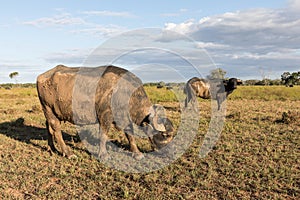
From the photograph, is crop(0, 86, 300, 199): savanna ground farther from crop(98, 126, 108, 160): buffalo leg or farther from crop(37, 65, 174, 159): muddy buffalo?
crop(37, 65, 174, 159): muddy buffalo

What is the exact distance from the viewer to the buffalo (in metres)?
18.0

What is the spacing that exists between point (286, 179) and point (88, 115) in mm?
4886

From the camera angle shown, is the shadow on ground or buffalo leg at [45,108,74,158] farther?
the shadow on ground

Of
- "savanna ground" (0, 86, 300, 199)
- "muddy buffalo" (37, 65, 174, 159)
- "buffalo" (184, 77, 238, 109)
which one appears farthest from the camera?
"buffalo" (184, 77, 238, 109)

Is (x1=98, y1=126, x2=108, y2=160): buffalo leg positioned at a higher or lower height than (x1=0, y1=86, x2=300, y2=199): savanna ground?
higher

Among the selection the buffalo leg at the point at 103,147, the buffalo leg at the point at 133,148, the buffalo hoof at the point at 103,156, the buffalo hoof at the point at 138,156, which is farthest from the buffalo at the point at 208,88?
the buffalo hoof at the point at 103,156

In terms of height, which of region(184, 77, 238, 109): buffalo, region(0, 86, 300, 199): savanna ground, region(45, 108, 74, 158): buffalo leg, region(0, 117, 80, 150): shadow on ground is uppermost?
region(184, 77, 238, 109): buffalo

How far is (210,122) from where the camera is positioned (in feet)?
45.5

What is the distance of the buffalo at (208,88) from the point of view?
18031 mm

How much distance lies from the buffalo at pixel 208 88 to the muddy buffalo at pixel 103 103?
9.93 metres

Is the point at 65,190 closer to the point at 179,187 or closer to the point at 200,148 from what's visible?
the point at 179,187

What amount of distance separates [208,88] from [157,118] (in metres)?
11.3

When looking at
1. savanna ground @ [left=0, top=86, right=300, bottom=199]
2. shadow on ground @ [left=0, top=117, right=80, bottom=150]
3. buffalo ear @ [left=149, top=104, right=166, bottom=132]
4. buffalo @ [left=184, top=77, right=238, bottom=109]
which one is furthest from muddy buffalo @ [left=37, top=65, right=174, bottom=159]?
buffalo @ [left=184, top=77, right=238, bottom=109]

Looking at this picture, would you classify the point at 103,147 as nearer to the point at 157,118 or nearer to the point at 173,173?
the point at 157,118
